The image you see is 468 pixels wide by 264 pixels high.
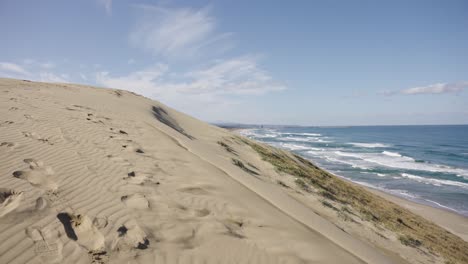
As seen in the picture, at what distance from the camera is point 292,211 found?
586 cm

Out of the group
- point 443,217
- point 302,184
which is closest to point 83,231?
point 302,184

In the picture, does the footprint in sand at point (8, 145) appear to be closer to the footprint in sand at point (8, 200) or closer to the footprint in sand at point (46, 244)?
the footprint in sand at point (8, 200)

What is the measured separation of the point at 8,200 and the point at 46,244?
1089mm

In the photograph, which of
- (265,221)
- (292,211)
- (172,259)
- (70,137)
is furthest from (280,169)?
(172,259)

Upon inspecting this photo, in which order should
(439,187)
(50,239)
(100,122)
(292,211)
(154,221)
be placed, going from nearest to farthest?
(50,239) → (154,221) → (292,211) → (100,122) → (439,187)

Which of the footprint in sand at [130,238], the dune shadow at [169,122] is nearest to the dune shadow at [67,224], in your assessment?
the footprint in sand at [130,238]

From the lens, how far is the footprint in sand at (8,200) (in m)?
3.45

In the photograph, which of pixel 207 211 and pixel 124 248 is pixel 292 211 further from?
pixel 124 248

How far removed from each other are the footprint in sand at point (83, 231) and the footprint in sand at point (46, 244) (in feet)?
0.58

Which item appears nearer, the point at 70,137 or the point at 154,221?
the point at 154,221

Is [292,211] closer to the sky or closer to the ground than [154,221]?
closer to the ground

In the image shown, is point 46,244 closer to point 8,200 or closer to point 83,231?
point 83,231

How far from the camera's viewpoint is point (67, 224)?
349 centimetres

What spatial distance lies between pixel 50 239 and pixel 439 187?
26276 mm
